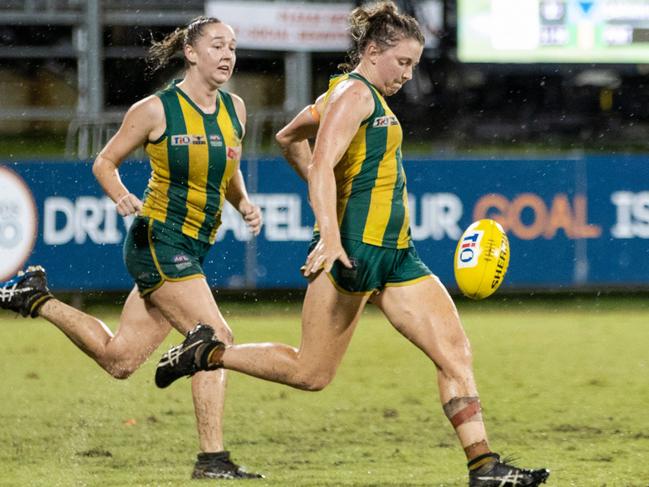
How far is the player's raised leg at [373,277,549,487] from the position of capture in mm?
5730

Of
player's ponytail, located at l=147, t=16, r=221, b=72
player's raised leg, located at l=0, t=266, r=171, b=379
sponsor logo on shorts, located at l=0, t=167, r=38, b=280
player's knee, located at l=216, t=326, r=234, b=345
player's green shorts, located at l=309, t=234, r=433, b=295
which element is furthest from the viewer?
sponsor logo on shorts, located at l=0, t=167, r=38, b=280

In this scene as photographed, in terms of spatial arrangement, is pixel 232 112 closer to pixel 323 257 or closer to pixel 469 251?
Answer: pixel 469 251

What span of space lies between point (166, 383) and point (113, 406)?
275 centimetres

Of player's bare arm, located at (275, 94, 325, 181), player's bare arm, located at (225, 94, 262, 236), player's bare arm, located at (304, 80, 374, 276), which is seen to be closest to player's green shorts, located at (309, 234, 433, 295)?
player's bare arm, located at (304, 80, 374, 276)

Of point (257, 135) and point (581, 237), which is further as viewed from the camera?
point (257, 135)

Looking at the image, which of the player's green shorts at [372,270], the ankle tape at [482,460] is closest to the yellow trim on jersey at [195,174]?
the player's green shorts at [372,270]

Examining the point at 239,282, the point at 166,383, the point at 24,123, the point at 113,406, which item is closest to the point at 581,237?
the point at 239,282

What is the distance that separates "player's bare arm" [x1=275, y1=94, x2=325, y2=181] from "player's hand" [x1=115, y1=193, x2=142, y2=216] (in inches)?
27.7

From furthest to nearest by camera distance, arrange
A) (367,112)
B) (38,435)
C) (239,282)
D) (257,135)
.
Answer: (257,135) < (239,282) < (38,435) < (367,112)

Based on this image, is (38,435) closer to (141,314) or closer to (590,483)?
(141,314)

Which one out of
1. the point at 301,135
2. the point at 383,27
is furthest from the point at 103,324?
the point at 383,27

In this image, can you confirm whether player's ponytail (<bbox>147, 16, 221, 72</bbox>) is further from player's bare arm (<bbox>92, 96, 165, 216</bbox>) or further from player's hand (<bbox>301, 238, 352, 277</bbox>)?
player's hand (<bbox>301, 238, 352, 277</bbox>)

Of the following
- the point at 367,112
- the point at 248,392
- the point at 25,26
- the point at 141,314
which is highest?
the point at 25,26

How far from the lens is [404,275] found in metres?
5.96
